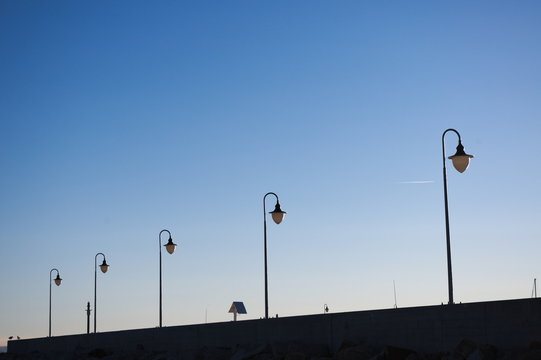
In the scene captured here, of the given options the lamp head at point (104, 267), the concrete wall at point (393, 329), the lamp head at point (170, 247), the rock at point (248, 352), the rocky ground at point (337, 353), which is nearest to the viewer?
the rocky ground at point (337, 353)

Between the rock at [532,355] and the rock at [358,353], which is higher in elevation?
the rock at [532,355]

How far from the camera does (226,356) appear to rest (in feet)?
121

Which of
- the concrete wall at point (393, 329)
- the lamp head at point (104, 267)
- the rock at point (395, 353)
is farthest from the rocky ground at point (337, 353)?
the lamp head at point (104, 267)

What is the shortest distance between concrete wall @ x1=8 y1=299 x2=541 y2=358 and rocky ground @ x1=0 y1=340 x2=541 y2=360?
0.34 metres

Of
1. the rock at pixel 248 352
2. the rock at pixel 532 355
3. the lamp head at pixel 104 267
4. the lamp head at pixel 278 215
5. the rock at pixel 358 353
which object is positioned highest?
the lamp head at pixel 278 215

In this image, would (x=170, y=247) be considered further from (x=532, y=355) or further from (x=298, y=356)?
(x=532, y=355)

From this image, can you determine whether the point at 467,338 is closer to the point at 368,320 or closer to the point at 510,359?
the point at 510,359

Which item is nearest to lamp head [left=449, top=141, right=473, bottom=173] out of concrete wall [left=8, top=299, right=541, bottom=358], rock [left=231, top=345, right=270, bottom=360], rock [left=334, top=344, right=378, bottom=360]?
concrete wall [left=8, top=299, right=541, bottom=358]

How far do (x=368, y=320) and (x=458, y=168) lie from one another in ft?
18.4

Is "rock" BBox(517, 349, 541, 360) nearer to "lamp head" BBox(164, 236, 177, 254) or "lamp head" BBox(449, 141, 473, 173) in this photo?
"lamp head" BBox(449, 141, 473, 173)

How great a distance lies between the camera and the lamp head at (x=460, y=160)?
28.5 metres

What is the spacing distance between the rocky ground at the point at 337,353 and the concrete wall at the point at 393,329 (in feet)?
1.11

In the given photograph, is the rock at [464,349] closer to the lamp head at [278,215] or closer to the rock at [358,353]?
the rock at [358,353]

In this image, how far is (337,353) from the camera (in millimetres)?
30156
